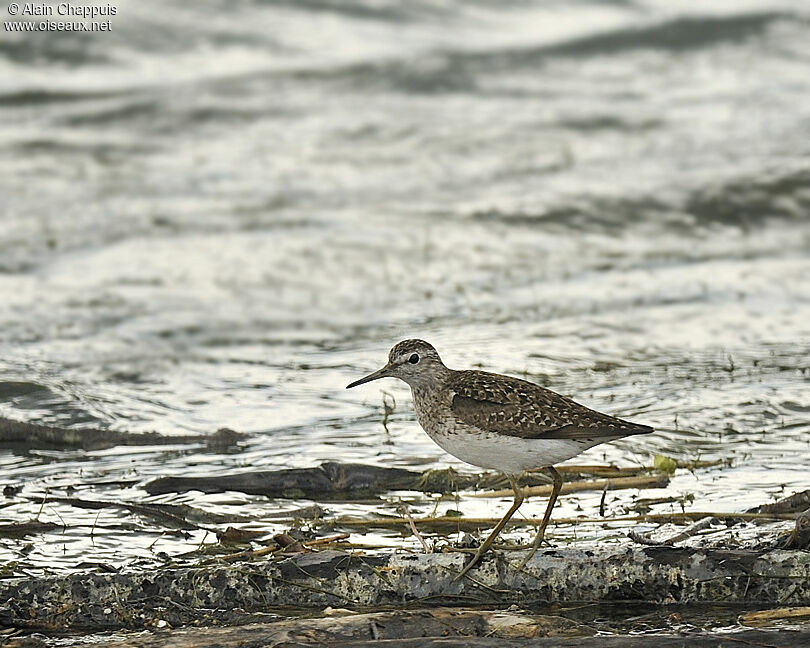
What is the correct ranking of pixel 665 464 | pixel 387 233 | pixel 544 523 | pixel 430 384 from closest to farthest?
pixel 544 523
pixel 430 384
pixel 665 464
pixel 387 233

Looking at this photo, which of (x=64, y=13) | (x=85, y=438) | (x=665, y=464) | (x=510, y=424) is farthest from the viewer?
(x=64, y=13)

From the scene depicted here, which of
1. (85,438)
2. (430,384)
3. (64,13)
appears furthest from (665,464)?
(64,13)

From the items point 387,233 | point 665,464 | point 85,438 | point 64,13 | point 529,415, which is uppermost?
point 64,13

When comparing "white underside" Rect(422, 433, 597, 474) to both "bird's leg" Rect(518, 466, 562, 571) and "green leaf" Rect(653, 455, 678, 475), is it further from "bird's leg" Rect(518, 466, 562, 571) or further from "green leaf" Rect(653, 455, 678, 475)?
"green leaf" Rect(653, 455, 678, 475)

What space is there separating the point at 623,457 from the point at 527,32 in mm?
14114

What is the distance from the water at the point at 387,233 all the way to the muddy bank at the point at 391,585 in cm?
56

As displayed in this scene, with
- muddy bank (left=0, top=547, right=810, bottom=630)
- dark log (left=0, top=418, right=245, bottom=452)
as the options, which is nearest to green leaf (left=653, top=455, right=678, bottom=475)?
muddy bank (left=0, top=547, right=810, bottom=630)

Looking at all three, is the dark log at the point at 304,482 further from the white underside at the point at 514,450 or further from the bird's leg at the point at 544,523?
the white underside at the point at 514,450

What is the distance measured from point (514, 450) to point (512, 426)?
0.10 metres

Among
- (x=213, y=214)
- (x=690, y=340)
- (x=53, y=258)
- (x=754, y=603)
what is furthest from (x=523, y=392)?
(x=213, y=214)

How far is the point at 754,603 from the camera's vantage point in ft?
15.5

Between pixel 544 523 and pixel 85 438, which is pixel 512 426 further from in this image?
pixel 85 438

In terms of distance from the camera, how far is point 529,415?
542 centimetres

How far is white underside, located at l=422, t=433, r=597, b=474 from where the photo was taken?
5.35 meters
